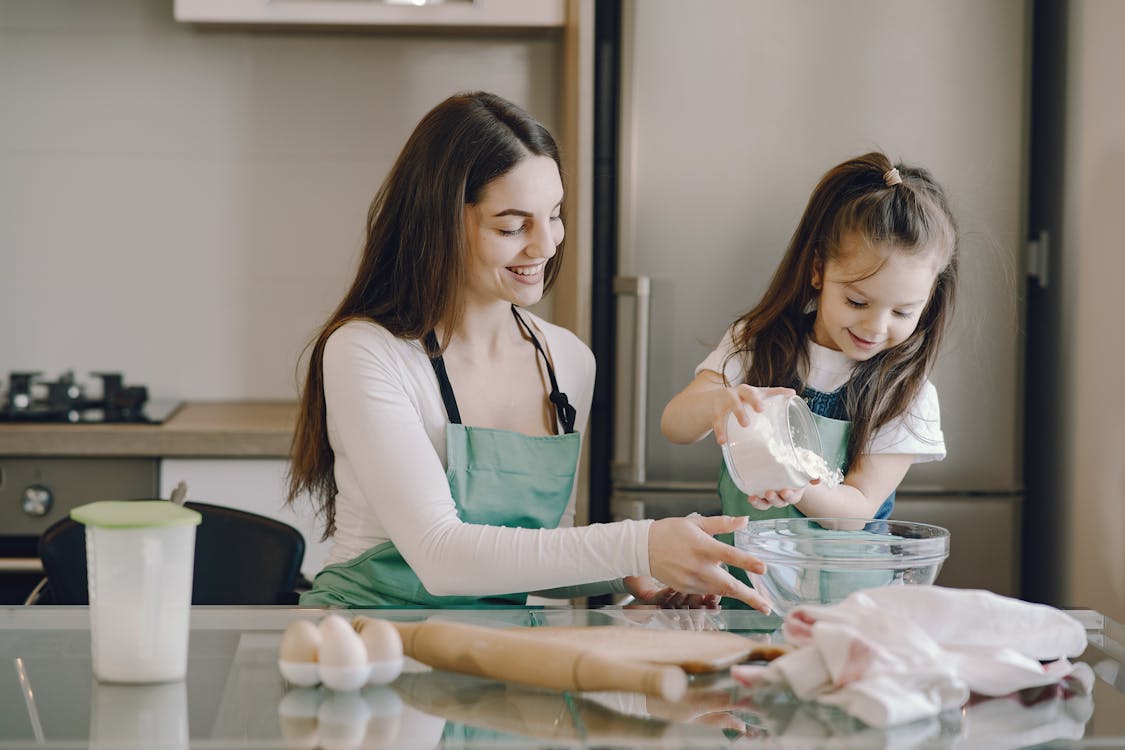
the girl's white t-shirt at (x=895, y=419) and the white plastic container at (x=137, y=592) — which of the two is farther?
the girl's white t-shirt at (x=895, y=419)

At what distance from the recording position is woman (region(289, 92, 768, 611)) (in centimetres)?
135

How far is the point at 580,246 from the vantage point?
230cm

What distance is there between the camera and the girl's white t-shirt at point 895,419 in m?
1.62

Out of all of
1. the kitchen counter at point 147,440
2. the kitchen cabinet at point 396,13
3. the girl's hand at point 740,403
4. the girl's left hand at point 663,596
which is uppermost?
the kitchen cabinet at point 396,13

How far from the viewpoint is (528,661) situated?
902mm

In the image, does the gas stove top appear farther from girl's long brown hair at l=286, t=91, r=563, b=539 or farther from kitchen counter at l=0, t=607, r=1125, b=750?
kitchen counter at l=0, t=607, r=1125, b=750

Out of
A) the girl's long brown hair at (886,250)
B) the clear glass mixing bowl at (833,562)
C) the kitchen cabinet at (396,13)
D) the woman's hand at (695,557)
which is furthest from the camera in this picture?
the kitchen cabinet at (396,13)

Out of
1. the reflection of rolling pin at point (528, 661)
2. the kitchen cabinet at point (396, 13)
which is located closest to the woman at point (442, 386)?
the reflection of rolling pin at point (528, 661)

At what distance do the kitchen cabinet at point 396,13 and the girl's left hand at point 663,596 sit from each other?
1381 mm

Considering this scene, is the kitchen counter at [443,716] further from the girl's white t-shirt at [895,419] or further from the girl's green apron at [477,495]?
the girl's white t-shirt at [895,419]

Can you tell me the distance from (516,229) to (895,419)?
1.81 feet

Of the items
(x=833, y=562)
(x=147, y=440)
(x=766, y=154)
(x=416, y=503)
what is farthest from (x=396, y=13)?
(x=833, y=562)

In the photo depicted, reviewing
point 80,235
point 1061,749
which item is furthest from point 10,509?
point 1061,749

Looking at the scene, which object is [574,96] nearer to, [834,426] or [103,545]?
[834,426]
